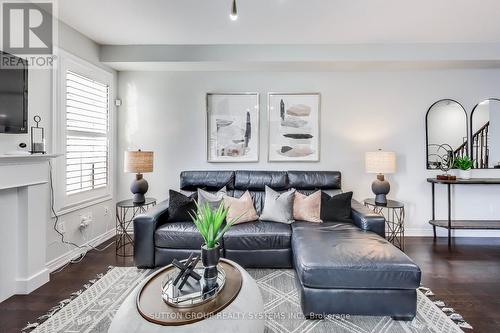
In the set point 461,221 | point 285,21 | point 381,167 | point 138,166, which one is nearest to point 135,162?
point 138,166

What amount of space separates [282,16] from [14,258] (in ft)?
11.4

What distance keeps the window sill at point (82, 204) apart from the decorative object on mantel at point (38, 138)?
2.56ft

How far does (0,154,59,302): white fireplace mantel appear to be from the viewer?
7.54ft

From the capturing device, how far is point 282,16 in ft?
9.25

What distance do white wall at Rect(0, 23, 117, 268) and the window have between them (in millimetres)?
75

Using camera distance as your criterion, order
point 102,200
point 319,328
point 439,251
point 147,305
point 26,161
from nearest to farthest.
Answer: point 147,305 → point 319,328 → point 26,161 → point 439,251 → point 102,200

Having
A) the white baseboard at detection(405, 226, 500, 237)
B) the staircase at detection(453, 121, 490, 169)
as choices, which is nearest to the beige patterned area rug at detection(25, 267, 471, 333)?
the white baseboard at detection(405, 226, 500, 237)

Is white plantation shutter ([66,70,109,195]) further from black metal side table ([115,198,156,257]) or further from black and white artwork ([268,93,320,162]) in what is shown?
black and white artwork ([268,93,320,162])

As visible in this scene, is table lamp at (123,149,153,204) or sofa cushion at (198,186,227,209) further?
table lamp at (123,149,153,204)

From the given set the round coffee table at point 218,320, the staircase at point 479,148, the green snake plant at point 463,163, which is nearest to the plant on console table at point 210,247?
the round coffee table at point 218,320

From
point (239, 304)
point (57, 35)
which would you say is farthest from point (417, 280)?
point (57, 35)

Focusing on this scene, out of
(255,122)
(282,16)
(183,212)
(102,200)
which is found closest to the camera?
(282,16)

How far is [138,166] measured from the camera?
3408 mm

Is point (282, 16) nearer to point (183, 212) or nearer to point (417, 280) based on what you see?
point (183, 212)
